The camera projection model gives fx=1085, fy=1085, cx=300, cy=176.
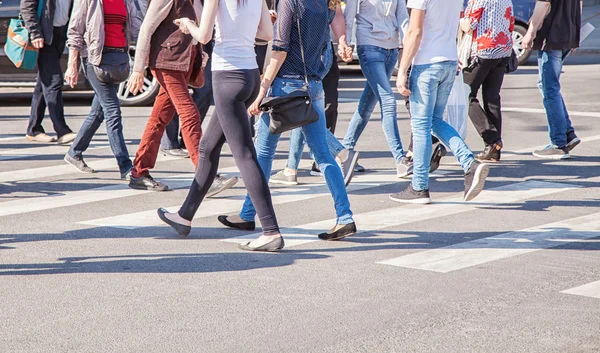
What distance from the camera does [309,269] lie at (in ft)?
19.8

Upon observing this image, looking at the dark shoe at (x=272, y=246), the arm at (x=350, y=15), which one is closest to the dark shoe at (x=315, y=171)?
the arm at (x=350, y=15)

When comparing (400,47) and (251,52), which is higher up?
(251,52)

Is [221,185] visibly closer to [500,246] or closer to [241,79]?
[241,79]

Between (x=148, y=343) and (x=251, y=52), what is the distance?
2.32 metres

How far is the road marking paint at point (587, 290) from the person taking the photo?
5500mm

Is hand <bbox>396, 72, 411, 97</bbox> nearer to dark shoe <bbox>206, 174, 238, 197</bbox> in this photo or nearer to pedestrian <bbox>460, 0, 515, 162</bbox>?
dark shoe <bbox>206, 174, 238, 197</bbox>

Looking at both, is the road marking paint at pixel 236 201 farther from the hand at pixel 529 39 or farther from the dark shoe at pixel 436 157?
the hand at pixel 529 39

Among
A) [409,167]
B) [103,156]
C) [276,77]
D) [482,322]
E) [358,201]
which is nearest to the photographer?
[482,322]

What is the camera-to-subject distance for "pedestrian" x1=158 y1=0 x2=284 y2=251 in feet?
20.7

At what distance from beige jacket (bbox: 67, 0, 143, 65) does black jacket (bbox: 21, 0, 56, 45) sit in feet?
5.15

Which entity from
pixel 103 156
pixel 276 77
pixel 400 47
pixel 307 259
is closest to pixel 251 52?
pixel 276 77

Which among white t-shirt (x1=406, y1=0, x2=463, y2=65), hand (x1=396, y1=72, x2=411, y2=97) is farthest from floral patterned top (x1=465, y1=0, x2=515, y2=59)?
hand (x1=396, y1=72, x2=411, y2=97)

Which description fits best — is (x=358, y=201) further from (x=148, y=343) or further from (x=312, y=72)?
(x=148, y=343)

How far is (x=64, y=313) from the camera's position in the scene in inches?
202
